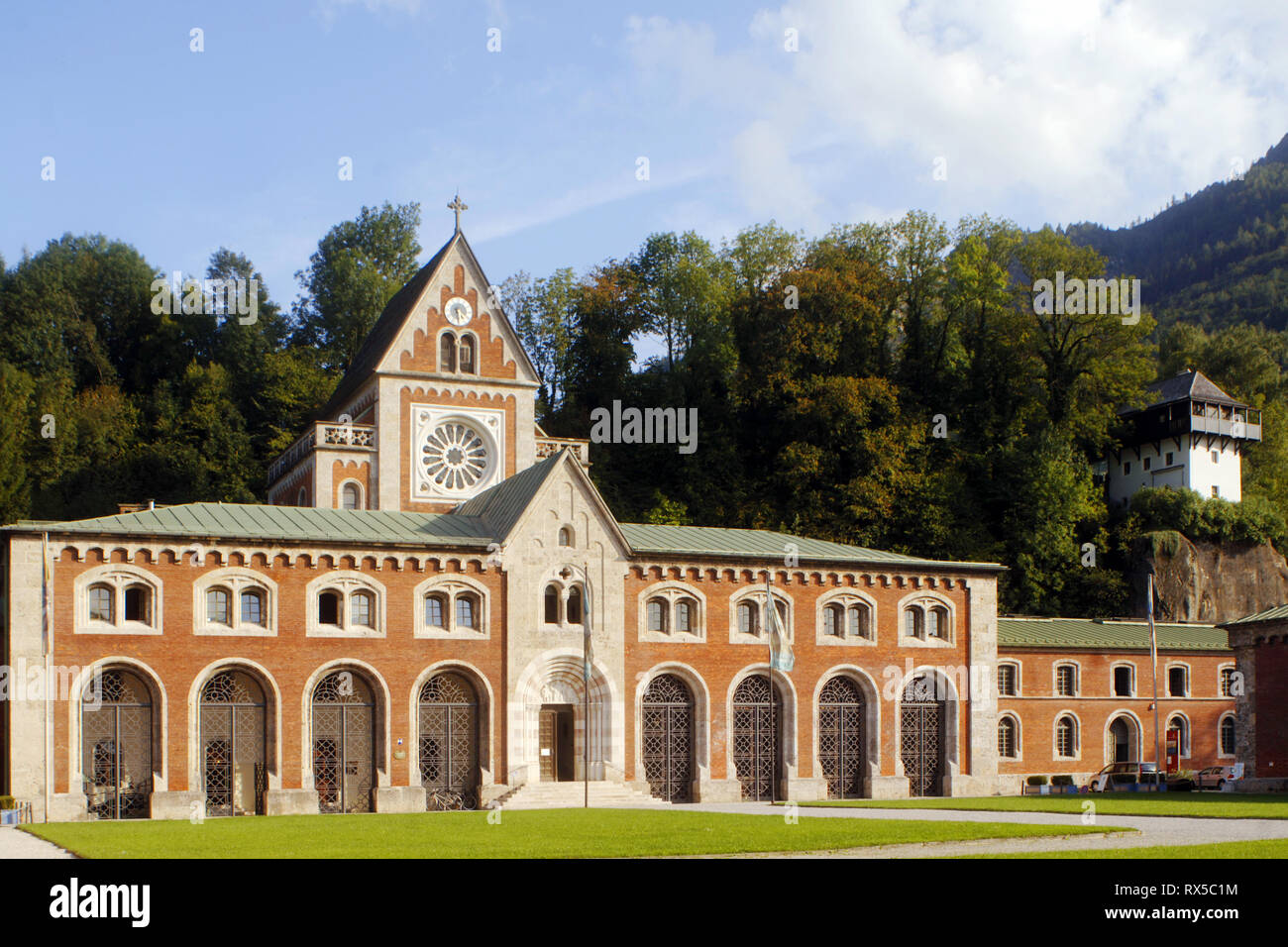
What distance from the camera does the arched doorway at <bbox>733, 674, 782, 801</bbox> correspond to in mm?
49438

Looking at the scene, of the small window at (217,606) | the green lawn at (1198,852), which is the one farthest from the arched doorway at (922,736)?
the green lawn at (1198,852)

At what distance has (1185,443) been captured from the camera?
3504 inches

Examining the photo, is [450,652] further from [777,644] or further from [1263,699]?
[1263,699]

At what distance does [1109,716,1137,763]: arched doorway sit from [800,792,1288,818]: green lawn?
17.3 m

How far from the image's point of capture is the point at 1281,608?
51.2m

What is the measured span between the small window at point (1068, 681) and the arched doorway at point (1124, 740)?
9.02ft

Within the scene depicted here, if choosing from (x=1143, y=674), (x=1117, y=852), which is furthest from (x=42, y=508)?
(x=1117, y=852)

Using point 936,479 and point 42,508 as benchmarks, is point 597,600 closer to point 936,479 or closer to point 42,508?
point 936,479

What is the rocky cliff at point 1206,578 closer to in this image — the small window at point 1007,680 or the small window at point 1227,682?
the small window at point 1227,682

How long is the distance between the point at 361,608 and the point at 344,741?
414 centimetres

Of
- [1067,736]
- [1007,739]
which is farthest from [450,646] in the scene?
[1067,736]

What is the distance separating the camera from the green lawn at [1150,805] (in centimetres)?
3525

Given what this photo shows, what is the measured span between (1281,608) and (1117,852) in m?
32.5

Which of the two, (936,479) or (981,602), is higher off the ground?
(936,479)
